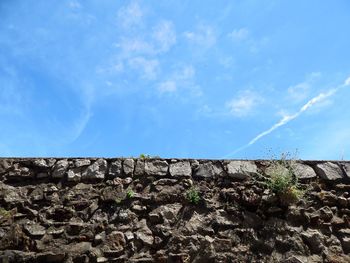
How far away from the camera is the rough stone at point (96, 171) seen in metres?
4.56

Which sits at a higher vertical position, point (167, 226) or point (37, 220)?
point (37, 220)

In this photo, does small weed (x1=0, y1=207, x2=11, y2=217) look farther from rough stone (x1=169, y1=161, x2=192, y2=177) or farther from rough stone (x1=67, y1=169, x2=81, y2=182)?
rough stone (x1=169, y1=161, x2=192, y2=177)

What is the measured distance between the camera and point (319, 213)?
14.2ft

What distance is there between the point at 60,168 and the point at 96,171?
1.44 feet

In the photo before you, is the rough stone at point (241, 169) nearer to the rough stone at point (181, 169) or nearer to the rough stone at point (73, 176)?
the rough stone at point (181, 169)

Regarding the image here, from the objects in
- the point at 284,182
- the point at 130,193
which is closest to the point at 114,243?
the point at 130,193

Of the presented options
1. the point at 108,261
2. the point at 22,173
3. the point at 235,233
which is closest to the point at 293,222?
the point at 235,233

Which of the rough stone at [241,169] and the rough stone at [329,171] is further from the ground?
the rough stone at [241,169]

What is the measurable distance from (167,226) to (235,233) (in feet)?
2.40

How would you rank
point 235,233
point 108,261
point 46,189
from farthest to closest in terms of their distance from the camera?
point 46,189 → point 235,233 → point 108,261

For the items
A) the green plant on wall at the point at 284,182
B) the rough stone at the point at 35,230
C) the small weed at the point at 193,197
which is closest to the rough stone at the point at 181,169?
the small weed at the point at 193,197

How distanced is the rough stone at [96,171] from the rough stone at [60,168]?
0.81 feet

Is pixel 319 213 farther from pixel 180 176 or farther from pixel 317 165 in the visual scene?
pixel 180 176

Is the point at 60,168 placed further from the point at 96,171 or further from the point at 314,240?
the point at 314,240
